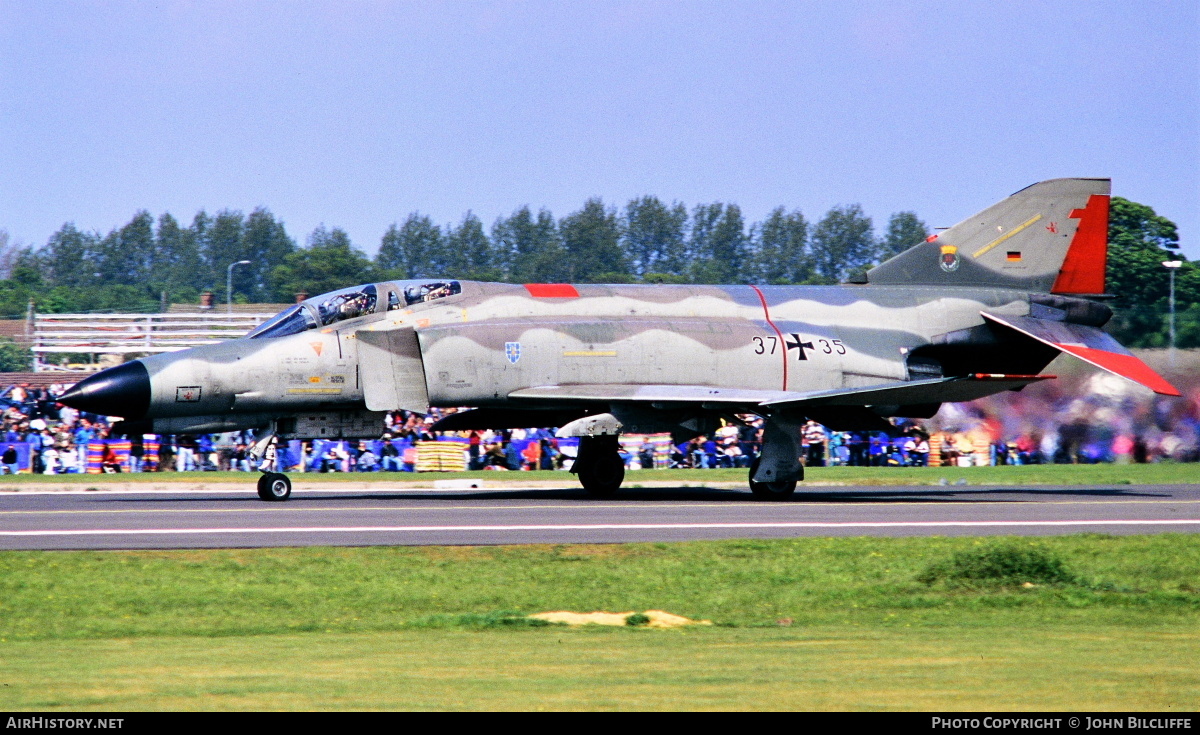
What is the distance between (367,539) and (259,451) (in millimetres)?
5950

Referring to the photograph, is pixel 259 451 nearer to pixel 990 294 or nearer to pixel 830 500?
pixel 830 500

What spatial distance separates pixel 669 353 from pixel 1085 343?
827 centimetres

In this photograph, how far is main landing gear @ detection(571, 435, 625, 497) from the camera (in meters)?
22.5

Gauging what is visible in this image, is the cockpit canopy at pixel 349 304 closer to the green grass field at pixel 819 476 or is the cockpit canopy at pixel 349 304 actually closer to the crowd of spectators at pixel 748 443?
the green grass field at pixel 819 476

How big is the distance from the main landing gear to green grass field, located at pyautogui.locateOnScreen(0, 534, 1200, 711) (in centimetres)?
749

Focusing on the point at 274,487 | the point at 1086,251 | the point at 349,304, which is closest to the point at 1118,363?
the point at 1086,251

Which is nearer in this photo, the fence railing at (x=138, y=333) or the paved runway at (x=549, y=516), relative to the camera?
the paved runway at (x=549, y=516)

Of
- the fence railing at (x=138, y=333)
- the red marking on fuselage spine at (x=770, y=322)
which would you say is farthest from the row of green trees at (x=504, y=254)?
the red marking on fuselage spine at (x=770, y=322)

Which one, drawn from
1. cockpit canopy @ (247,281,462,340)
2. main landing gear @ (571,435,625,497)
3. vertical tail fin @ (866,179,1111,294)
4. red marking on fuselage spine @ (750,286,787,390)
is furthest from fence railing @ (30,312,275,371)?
vertical tail fin @ (866,179,1111,294)

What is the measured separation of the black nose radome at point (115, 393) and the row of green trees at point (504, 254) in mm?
38352

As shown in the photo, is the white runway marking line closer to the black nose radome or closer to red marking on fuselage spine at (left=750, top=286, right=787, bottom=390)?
the black nose radome

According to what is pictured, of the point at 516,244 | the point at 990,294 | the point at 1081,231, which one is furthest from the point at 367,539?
the point at 516,244

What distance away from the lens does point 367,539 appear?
1556 centimetres

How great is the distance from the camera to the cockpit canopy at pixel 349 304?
2109cm
